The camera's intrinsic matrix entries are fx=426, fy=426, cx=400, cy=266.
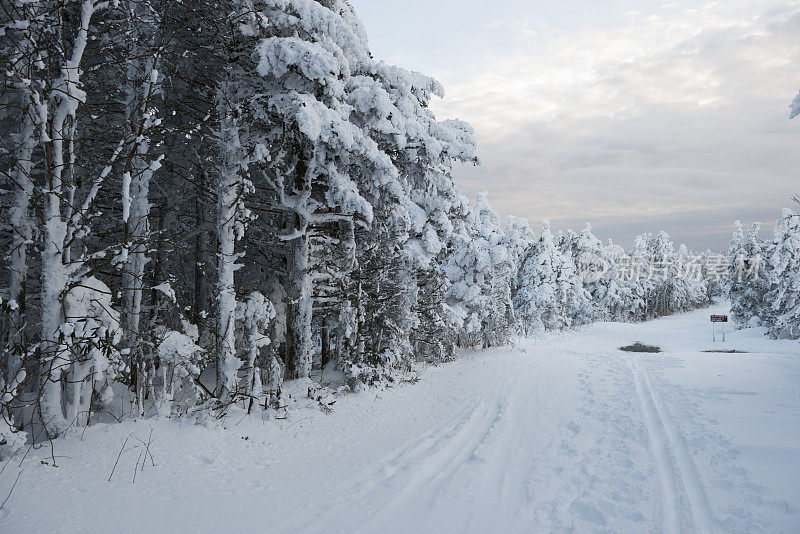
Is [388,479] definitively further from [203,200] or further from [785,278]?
[785,278]

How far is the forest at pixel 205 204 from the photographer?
517cm

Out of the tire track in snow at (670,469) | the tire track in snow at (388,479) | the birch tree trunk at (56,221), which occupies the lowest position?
the tire track in snow at (670,469)

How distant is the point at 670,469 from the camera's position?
6312 mm

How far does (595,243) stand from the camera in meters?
55.2

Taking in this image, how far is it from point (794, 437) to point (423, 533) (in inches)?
292

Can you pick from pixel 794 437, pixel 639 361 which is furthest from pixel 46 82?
pixel 639 361

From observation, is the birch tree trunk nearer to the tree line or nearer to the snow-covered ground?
the tree line

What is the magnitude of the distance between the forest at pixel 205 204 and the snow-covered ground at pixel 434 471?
0.96 m

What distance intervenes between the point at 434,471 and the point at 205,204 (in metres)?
8.84

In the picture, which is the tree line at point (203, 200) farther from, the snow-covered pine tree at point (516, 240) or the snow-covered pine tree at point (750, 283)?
the snow-covered pine tree at point (750, 283)

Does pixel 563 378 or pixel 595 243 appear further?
pixel 595 243

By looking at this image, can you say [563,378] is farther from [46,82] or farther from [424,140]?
[46,82]

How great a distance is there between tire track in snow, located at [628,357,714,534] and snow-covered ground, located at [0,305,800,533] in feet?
0.08

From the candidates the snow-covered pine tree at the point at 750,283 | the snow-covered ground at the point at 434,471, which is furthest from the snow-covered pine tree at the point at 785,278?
the snow-covered ground at the point at 434,471
